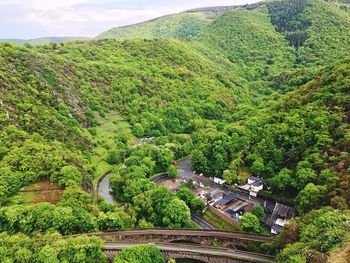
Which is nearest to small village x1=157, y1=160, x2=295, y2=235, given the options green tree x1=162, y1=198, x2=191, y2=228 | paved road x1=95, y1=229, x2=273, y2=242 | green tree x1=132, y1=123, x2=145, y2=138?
paved road x1=95, y1=229, x2=273, y2=242

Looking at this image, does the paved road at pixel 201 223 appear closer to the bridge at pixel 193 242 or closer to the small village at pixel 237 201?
the small village at pixel 237 201

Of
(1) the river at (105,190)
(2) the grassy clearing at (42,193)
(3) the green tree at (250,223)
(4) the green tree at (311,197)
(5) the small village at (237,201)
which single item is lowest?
(1) the river at (105,190)

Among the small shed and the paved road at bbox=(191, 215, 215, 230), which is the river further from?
the small shed

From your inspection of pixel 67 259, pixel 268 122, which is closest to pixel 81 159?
pixel 67 259

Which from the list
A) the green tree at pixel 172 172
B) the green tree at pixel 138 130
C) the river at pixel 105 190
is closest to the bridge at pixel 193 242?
the river at pixel 105 190

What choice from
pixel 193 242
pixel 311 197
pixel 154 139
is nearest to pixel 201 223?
pixel 193 242

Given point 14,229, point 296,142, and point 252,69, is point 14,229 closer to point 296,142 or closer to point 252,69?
point 296,142
